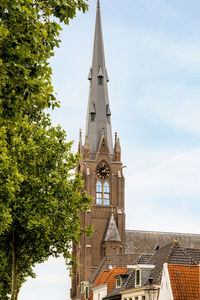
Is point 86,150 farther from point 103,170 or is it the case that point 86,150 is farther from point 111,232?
point 111,232

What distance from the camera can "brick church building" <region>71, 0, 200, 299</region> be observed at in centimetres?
7306

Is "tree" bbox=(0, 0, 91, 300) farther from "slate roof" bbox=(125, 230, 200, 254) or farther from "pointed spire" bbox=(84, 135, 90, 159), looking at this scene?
"slate roof" bbox=(125, 230, 200, 254)

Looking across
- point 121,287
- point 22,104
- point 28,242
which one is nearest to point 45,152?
point 28,242

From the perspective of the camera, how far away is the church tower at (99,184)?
7294 cm

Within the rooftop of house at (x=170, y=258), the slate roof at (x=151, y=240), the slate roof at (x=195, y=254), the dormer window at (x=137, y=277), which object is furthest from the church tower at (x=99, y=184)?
the slate roof at (x=195, y=254)

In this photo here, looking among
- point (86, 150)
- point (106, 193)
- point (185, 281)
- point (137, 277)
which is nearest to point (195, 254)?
point (137, 277)

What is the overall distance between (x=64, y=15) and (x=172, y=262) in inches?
838

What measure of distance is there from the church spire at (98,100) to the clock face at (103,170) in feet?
6.95

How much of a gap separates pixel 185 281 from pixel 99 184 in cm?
5072

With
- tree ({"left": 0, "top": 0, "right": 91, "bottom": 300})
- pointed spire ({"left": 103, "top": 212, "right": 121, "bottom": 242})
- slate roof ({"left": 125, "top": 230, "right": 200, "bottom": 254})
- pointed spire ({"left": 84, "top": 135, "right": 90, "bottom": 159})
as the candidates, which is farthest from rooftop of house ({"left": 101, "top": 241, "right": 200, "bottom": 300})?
slate roof ({"left": 125, "top": 230, "right": 200, "bottom": 254})

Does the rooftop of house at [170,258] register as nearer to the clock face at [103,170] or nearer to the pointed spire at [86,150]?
the clock face at [103,170]

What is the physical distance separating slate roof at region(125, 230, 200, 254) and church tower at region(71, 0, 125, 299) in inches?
147

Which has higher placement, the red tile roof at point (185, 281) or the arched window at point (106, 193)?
the arched window at point (106, 193)

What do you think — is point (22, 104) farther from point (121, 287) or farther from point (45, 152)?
point (121, 287)
